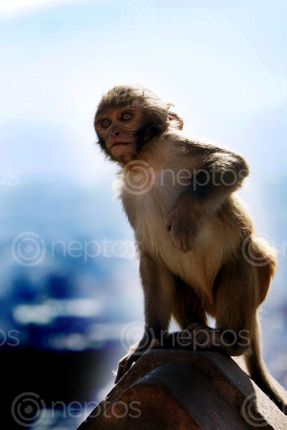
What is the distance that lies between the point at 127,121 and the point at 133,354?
1948mm

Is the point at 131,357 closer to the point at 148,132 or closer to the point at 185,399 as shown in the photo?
the point at 185,399

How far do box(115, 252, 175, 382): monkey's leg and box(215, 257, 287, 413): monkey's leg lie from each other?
1.61 ft

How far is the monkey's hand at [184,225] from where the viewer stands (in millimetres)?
5820

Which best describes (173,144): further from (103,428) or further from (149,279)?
(103,428)

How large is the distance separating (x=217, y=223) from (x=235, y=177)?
458 mm

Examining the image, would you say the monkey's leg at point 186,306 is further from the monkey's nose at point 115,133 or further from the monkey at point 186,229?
the monkey's nose at point 115,133

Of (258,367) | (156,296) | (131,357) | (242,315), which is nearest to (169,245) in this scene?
(156,296)

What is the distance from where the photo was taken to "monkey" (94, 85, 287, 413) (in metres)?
6.09

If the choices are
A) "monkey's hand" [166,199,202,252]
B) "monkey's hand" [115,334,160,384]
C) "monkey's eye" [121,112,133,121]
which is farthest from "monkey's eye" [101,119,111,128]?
"monkey's hand" [115,334,160,384]

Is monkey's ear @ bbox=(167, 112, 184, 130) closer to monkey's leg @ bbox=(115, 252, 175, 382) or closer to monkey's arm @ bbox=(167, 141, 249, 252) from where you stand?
monkey's arm @ bbox=(167, 141, 249, 252)

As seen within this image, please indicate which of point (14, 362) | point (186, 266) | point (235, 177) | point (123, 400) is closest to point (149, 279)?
point (186, 266)

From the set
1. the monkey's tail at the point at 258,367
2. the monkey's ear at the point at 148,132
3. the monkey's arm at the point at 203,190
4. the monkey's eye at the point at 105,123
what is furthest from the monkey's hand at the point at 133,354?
the monkey's eye at the point at 105,123

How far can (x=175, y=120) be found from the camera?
22.6ft

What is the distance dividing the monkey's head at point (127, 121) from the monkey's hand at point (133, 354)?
155 centimetres
